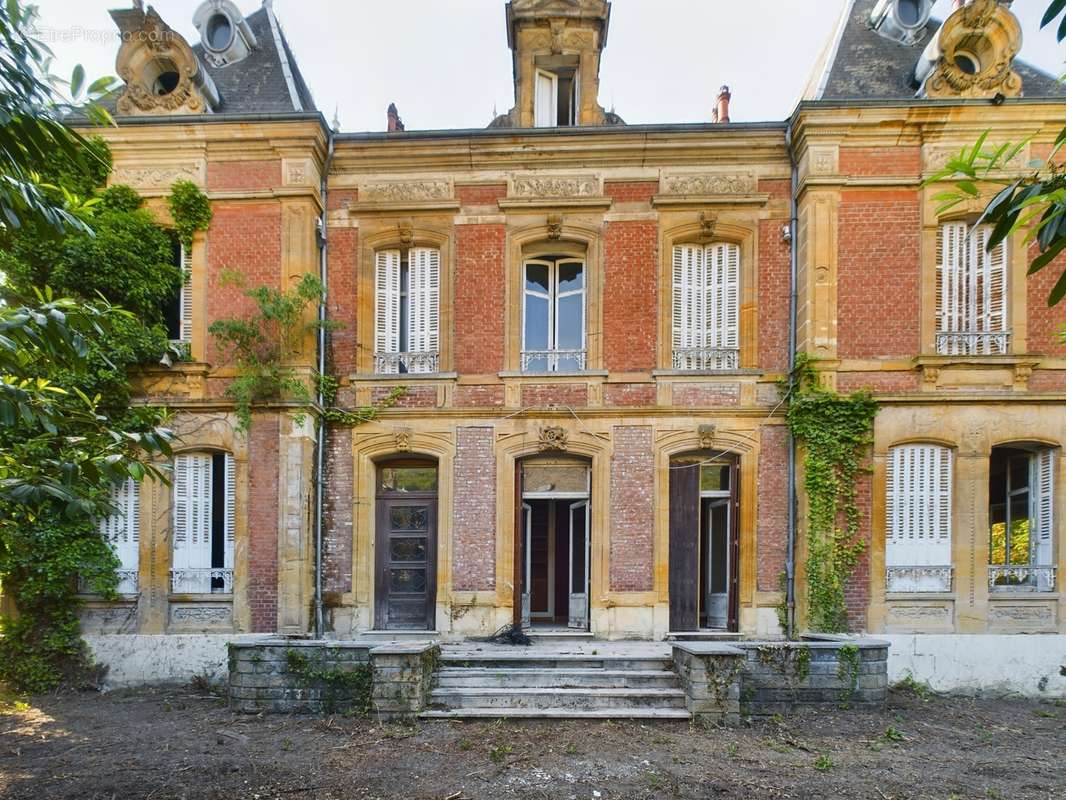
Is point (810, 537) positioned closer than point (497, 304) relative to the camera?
Yes

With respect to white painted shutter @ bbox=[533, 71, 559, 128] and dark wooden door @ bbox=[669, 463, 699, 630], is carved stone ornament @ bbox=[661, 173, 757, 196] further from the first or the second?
dark wooden door @ bbox=[669, 463, 699, 630]

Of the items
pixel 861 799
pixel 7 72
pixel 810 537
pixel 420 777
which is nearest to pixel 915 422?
pixel 810 537

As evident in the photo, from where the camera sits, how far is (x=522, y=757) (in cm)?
672

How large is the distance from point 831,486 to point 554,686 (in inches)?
193

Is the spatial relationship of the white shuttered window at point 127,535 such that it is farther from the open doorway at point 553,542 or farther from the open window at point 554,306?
the open window at point 554,306

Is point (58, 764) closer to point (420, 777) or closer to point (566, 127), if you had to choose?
point (420, 777)

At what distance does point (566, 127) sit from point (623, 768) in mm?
8794

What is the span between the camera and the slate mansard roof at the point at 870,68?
420 inches

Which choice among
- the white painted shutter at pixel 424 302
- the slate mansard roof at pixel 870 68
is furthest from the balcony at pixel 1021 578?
the white painted shutter at pixel 424 302

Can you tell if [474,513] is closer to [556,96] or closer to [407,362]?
[407,362]

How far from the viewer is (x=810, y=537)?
9.90 meters

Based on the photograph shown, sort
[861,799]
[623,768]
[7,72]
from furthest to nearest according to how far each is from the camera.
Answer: [623,768], [861,799], [7,72]

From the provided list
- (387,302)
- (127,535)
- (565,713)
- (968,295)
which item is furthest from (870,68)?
(127,535)

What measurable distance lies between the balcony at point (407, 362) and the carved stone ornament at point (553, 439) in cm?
205
